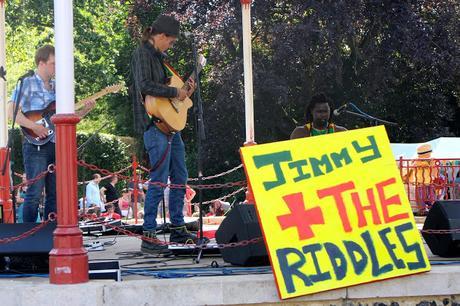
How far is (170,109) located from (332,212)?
183 centimetres

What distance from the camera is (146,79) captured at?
6.23 m

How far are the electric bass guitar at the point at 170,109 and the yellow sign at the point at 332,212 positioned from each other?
50.9 inches

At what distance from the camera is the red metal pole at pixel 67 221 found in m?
4.93

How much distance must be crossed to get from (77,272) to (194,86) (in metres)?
2.15

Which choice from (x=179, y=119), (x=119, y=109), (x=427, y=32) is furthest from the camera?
(x=119, y=109)

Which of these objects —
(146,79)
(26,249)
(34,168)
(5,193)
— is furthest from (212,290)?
(5,193)

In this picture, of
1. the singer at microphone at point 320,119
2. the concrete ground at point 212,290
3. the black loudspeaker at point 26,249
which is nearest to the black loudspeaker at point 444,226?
the concrete ground at point 212,290

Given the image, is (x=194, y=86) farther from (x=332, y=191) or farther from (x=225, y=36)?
(x=225, y=36)

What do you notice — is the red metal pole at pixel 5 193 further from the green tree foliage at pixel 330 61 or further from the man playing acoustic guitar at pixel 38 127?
the green tree foliage at pixel 330 61

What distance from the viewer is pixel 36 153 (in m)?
6.48

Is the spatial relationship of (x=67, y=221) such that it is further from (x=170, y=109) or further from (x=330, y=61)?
(x=330, y=61)

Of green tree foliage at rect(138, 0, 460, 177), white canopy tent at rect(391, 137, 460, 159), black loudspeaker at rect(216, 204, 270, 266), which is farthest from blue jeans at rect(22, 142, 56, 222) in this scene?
green tree foliage at rect(138, 0, 460, 177)

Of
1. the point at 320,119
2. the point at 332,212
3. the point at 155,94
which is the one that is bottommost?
the point at 332,212

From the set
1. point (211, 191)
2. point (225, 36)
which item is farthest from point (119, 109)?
point (225, 36)
